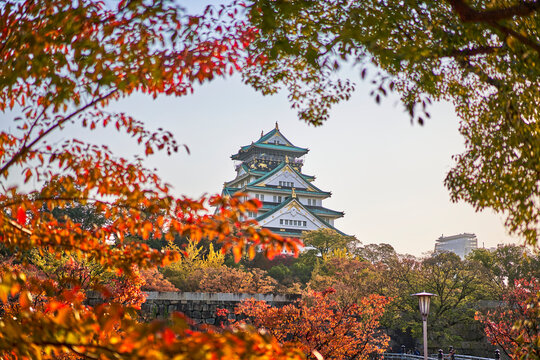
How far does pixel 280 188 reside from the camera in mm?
44031

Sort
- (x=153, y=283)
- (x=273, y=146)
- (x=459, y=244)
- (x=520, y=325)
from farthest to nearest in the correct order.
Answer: (x=459, y=244)
(x=273, y=146)
(x=153, y=283)
(x=520, y=325)

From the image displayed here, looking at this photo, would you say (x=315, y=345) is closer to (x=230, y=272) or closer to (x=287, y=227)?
(x=230, y=272)

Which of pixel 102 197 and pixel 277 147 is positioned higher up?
pixel 277 147

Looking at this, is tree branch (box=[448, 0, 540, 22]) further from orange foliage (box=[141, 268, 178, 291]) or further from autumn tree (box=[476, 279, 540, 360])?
orange foliage (box=[141, 268, 178, 291])

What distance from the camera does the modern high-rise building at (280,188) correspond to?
4000 cm

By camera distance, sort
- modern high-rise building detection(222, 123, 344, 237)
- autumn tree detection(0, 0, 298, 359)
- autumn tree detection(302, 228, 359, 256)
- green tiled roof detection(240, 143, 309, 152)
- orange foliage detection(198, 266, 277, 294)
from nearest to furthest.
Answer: autumn tree detection(0, 0, 298, 359), orange foliage detection(198, 266, 277, 294), autumn tree detection(302, 228, 359, 256), modern high-rise building detection(222, 123, 344, 237), green tiled roof detection(240, 143, 309, 152)

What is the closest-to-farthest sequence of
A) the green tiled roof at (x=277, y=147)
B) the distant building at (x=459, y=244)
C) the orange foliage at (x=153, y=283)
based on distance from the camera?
1. the orange foliage at (x=153, y=283)
2. the green tiled roof at (x=277, y=147)
3. the distant building at (x=459, y=244)

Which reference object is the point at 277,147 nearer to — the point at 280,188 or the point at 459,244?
the point at 280,188

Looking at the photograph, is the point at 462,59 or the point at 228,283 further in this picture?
the point at 228,283

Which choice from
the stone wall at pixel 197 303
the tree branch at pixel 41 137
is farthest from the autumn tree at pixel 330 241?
the tree branch at pixel 41 137

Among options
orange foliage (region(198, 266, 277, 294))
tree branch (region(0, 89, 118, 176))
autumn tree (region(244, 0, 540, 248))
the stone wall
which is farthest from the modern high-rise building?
tree branch (region(0, 89, 118, 176))

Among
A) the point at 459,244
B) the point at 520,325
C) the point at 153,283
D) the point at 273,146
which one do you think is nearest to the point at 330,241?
the point at 153,283

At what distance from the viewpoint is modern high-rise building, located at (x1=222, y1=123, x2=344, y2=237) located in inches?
1575

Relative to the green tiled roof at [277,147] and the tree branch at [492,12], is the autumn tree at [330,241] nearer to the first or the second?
the green tiled roof at [277,147]
